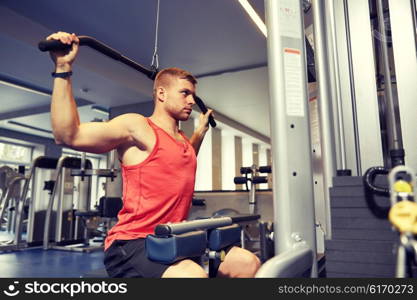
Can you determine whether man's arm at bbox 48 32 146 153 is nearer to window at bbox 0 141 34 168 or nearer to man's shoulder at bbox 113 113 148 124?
man's shoulder at bbox 113 113 148 124

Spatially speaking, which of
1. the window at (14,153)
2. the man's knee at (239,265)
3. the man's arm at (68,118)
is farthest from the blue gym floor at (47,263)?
the window at (14,153)

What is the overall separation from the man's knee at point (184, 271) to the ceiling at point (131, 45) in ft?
11.2

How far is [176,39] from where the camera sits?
4.75 meters

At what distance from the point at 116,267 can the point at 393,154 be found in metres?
1.07

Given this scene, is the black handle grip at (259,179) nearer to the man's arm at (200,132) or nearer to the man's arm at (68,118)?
the man's arm at (200,132)

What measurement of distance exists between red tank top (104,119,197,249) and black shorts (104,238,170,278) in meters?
0.04

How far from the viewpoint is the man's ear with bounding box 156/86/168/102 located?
166cm

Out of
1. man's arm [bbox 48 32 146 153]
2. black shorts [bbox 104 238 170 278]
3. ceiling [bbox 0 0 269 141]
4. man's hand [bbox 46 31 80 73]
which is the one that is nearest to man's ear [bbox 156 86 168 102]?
man's arm [bbox 48 32 146 153]

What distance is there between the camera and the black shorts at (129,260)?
4.02 ft

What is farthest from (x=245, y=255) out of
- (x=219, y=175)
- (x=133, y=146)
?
(x=219, y=175)

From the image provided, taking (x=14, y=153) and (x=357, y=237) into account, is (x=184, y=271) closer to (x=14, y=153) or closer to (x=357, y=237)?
(x=357, y=237)

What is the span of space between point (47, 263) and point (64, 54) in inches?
142

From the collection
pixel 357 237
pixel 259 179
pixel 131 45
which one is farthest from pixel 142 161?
pixel 131 45

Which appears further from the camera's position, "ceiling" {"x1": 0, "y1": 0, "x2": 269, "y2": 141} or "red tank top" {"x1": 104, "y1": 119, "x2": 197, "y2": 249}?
"ceiling" {"x1": 0, "y1": 0, "x2": 269, "y2": 141}
